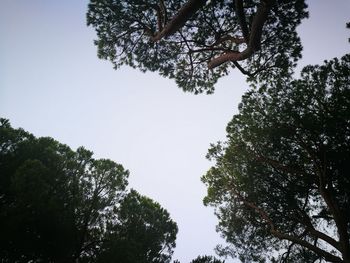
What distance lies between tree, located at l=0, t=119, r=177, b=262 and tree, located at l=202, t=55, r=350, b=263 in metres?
5.77

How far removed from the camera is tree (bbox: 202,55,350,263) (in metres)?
10.2

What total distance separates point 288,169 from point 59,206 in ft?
37.5

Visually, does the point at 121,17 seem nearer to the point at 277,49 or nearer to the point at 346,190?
the point at 277,49

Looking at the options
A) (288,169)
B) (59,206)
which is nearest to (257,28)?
(288,169)

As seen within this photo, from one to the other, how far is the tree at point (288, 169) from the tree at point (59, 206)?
5769mm

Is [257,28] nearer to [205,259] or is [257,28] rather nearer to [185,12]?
[185,12]

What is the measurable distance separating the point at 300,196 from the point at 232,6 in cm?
904

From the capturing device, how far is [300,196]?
12.2m

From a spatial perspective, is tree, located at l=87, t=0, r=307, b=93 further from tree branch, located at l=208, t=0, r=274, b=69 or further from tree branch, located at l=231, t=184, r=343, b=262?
tree branch, located at l=231, t=184, r=343, b=262

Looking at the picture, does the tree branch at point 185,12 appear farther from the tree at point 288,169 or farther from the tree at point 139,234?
the tree at point 139,234

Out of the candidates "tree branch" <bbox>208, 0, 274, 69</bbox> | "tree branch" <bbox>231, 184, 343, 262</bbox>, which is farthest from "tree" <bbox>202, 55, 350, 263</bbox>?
"tree branch" <bbox>208, 0, 274, 69</bbox>

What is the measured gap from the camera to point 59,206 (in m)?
13.4

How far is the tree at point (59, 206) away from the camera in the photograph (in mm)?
12711

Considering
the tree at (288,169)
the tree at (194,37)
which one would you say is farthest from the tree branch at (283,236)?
the tree at (194,37)
